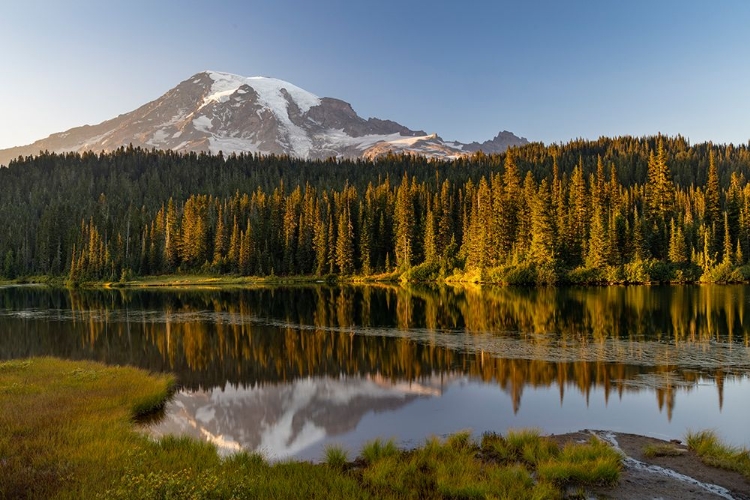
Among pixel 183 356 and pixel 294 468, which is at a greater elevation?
pixel 294 468

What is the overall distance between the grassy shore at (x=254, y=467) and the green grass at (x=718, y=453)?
2.83 m

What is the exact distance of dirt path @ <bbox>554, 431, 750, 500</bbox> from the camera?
39.6 feet

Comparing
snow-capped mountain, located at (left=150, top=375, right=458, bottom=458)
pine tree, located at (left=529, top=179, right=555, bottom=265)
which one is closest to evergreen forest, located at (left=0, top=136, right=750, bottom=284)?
pine tree, located at (left=529, top=179, right=555, bottom=265)

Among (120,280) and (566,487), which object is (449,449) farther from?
(120,280)

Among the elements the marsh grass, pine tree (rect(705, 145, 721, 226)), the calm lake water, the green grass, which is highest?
pine tree (rect(705, 145, 721, 226))

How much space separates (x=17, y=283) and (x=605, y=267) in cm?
15917

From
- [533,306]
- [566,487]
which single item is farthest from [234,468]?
[533,306]

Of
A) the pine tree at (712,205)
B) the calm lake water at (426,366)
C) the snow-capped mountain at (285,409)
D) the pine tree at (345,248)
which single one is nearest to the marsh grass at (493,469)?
the calm lake water at (426,366)

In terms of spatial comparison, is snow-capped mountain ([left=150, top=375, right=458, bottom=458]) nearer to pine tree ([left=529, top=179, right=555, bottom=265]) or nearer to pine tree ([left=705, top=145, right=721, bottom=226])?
pine tree ([left=529, top=179, right=555, bottom=265])

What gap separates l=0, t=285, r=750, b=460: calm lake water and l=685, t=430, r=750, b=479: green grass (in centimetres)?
205

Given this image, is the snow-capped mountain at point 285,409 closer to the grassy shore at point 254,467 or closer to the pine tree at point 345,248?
the grassy shore at point 254,467

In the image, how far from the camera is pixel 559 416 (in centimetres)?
1984

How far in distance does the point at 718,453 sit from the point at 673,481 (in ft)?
8.79

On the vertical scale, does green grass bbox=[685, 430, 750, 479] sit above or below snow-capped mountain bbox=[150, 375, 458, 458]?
above
